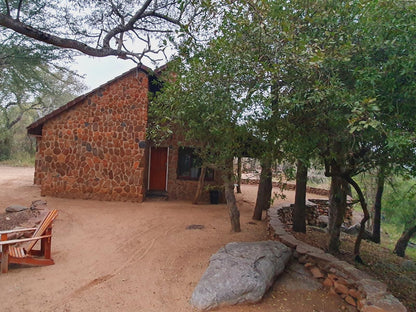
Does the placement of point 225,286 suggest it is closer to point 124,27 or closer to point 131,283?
point 131,283

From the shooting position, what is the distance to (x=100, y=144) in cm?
1005

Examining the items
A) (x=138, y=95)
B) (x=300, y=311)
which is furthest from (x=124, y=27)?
(x=300, y=311)

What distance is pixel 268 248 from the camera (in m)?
4.73

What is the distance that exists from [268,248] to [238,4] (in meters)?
4.02

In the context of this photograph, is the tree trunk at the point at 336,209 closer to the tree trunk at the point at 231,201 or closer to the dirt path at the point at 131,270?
the dirt path at the point at 131,270

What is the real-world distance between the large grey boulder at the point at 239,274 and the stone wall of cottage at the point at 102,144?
20.5 feet

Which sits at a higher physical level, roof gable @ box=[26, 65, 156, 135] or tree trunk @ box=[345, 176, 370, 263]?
roof gable @ box=[26, 65, 156, 135]

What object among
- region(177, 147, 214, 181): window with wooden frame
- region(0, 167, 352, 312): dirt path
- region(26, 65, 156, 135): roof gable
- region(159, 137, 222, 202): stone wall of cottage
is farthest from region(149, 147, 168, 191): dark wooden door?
region(0, 167, 352, 312): dirt path

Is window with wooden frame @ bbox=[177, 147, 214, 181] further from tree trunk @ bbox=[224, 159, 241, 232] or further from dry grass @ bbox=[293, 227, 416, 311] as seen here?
tree trunk @ bbox=[224, 159, 241, 232]

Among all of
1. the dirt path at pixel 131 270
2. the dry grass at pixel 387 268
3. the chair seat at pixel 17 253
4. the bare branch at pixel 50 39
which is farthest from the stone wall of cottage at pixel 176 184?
the chair seat at pixel 17 253

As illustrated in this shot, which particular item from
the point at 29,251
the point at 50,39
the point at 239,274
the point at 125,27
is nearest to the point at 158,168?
the point at 125,27

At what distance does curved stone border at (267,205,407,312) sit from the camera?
331 cm

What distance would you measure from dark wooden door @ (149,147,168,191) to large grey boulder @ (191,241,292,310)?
7.26 m

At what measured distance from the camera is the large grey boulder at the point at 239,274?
362 centimetres
